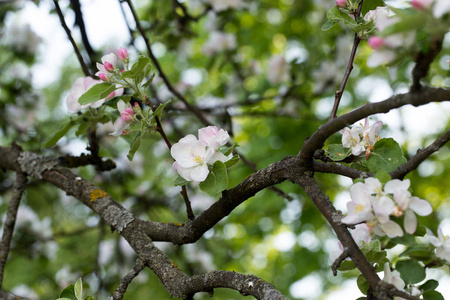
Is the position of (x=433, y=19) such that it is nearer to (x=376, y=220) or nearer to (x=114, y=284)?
(x=376, y=220)

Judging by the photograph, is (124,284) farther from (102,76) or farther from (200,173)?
(102,76)

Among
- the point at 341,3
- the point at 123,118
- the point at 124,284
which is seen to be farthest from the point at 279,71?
the point at 124,284

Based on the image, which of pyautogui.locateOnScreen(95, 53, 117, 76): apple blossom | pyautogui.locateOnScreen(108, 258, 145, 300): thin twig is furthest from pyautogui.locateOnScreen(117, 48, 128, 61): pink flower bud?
pyautogui.locateOnScreen(108, 258, 145, 300): thin twig

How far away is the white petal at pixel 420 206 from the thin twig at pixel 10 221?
1272 mm

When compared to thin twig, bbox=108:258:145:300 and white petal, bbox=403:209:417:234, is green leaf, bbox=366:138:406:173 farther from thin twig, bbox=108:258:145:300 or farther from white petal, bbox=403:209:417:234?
thin twig, bbox=108:258:145:300

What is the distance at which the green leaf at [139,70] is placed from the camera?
1081 mm

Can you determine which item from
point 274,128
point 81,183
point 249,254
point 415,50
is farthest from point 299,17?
point 415,50

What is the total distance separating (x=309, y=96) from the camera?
10.2 feet

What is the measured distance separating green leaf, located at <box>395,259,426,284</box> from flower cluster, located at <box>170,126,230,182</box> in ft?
1.53

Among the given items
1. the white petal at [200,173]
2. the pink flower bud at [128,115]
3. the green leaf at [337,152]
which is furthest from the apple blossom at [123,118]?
the green leaf at [337,152]

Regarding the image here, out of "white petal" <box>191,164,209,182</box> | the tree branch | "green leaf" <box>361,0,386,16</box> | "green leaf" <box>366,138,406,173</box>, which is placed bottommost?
the tree branch

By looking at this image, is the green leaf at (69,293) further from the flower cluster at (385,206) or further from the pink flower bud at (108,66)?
the flower cluster at (385,206)

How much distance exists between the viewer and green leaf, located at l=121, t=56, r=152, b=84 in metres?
1.08

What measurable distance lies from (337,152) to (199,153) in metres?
0.33
